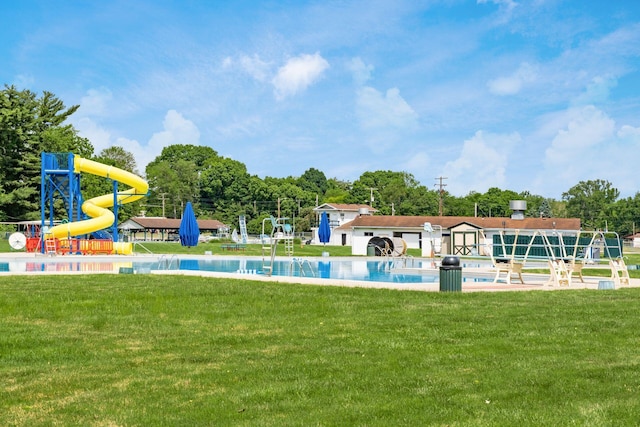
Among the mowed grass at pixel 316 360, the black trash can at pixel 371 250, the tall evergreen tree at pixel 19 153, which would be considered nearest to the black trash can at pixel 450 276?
the mowed grass at pixel 316 360

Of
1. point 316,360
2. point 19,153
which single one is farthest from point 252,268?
point 19,153

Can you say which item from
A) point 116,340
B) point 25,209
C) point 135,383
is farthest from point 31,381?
point 25,209

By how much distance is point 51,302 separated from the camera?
12.9 m

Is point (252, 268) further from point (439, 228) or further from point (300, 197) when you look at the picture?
point (300, 197)

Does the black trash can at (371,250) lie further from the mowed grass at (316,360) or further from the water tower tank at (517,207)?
the mowed grass at (316,360)

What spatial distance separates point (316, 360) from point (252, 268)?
73.1 ft

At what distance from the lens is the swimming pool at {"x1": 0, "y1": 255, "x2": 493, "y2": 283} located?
2406 cm

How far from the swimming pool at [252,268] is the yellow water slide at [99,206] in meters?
5.73

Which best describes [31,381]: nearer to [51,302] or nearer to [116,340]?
[116,340]

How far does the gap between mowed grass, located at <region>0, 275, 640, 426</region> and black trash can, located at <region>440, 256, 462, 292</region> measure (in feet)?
5.66

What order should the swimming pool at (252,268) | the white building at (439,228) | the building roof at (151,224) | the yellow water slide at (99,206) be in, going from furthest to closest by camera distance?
the building roof at (151,224)
the white building at (439,228)
the yellow water slide at (99,206)
the swimming pool at (252,268)

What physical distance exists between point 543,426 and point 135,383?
4.02m

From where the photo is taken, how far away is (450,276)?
15.5m

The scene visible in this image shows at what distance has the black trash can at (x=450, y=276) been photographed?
15.5 metres
